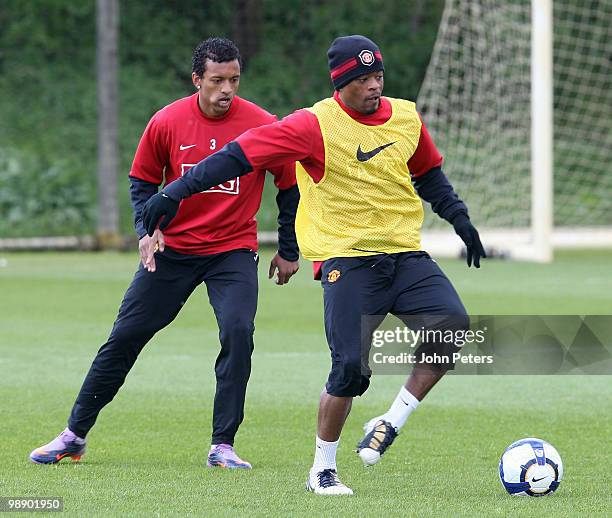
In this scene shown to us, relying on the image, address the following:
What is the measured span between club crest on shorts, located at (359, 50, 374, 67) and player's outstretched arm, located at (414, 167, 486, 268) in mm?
751

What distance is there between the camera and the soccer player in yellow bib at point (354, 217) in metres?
6.46

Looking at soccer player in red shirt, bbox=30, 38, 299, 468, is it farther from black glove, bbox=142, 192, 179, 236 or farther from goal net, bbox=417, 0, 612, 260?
goal net, bbox=417, 0, 612, 260

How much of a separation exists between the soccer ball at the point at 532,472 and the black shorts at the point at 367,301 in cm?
59

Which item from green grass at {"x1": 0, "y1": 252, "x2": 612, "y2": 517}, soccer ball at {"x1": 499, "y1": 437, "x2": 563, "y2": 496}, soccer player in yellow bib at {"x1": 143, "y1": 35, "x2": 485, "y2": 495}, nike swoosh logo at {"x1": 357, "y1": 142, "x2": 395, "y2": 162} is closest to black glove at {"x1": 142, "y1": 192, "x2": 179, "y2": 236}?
soccer player in yellow bib at {"x1": 143, "y1": 35, "x2": 485, "y2": 495}

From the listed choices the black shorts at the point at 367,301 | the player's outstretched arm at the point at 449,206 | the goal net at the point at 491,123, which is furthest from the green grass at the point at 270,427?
the goal net at the point at 491,123

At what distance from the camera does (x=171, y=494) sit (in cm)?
633

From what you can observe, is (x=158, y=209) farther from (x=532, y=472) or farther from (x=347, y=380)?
(x=532, y=472)

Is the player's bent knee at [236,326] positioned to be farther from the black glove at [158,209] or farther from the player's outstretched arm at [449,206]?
the player's outstretched arm at [449,206]

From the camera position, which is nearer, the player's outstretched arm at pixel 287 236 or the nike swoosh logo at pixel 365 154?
the nike swoosh logo at pixel 365 154

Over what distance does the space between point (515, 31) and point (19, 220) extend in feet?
28.6

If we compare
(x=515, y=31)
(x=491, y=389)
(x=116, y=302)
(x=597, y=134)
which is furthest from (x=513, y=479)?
(x=597, y=134)

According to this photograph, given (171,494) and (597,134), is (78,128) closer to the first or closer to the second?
(597,134)

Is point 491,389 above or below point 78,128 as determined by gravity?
below

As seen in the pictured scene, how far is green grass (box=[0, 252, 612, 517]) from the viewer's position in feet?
20.5
